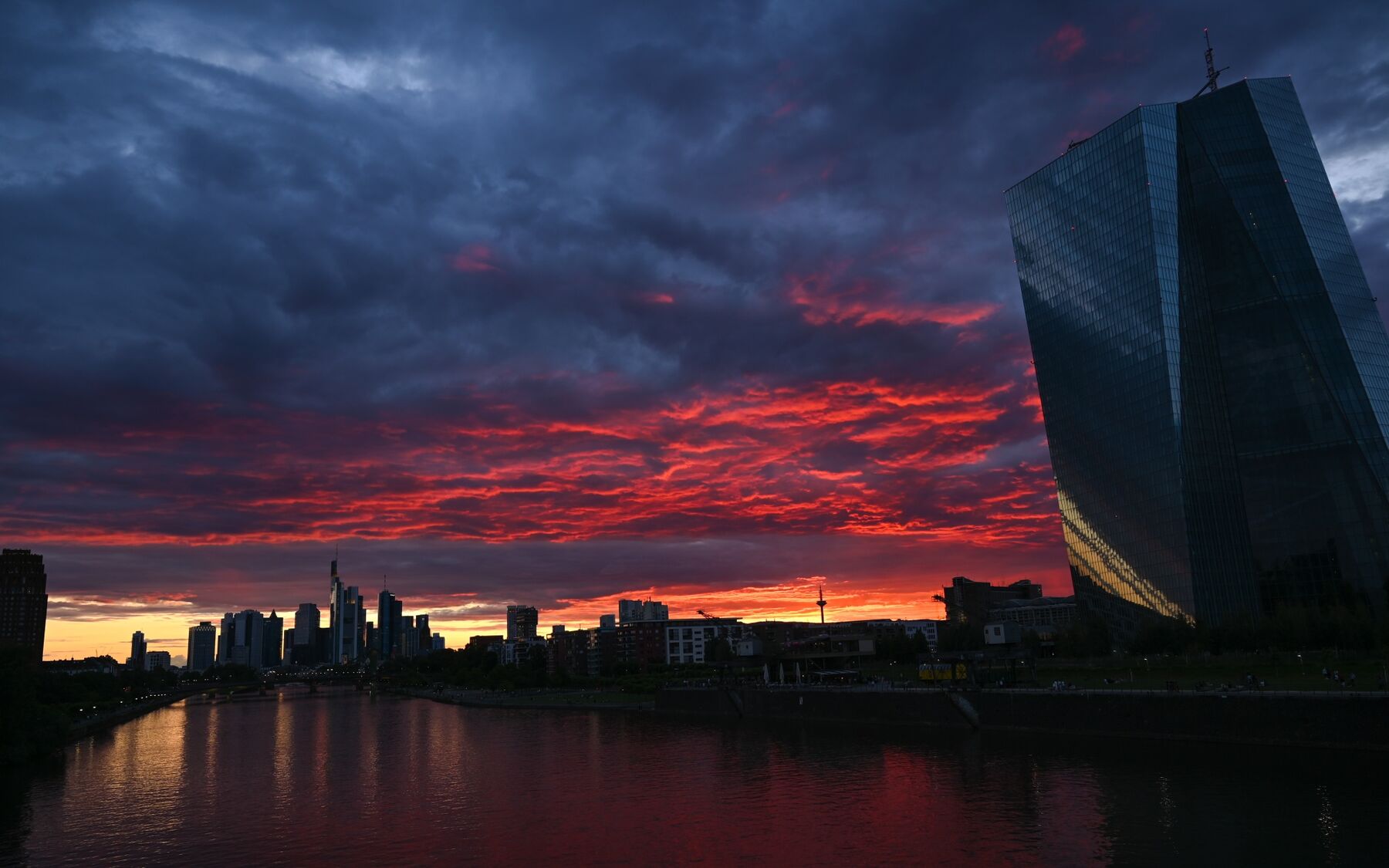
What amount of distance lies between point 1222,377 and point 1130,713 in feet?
362

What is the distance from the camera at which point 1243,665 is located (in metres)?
119

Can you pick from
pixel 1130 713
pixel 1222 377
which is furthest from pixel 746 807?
pixel 1222 377

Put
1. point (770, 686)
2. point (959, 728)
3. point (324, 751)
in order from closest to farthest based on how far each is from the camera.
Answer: point (959, 728) → point (324, 751) → point (770, 686)

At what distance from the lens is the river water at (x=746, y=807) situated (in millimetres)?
54625

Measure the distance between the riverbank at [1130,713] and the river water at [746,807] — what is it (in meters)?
2.89

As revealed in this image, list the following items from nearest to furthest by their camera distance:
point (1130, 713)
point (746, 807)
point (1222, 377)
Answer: point (746, 807) → point (1130, 713) → point (1222, 377)

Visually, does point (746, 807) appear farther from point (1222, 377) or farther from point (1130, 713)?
point (1222, 377)

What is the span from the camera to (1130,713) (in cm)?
9338

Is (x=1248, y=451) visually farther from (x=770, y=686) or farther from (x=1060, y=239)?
(x=770, y=686)

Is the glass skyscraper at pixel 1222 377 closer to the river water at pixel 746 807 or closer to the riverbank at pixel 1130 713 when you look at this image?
the riverbank at pixel 1130 713

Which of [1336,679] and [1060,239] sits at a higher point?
[1060,239]

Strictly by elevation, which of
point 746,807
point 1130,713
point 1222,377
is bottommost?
point 746,807

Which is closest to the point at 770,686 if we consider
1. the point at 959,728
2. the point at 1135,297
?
the point at 959,728

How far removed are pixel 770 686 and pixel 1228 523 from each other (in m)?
91.2
